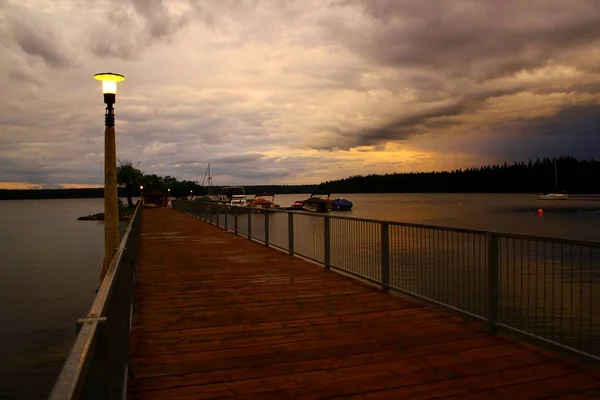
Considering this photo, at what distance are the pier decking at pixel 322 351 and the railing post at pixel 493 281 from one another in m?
0.18

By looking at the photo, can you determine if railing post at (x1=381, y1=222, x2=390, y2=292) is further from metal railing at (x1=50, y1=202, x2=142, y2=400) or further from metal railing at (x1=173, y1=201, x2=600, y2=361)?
metal railing at (x1=50, y1=202, x2=142, y2=400)

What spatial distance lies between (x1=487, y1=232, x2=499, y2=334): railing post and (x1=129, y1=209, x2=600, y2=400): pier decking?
0.18 m

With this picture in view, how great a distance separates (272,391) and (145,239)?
624 inches

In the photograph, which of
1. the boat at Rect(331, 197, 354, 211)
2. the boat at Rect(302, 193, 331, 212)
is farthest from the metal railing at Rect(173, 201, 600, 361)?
the boat at Rect(331, 197, 354, 211)

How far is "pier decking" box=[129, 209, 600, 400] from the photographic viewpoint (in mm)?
3875

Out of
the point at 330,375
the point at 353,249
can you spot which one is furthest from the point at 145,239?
the point at 330,375

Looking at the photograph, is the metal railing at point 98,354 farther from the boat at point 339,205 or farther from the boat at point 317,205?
the boat at point 339,205

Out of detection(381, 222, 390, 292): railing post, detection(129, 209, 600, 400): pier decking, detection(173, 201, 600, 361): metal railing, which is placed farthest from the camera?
detection(381, 222, 390, 292): railing post

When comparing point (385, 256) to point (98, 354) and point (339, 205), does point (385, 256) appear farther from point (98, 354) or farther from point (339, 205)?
point (339, 205)

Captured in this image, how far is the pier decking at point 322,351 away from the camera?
12.7 ft

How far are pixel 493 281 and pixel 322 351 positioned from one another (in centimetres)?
196

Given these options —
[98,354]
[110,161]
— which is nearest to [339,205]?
[110,161]


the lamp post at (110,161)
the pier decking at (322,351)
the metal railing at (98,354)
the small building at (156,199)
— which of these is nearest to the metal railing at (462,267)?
the pier decking at (322,351)

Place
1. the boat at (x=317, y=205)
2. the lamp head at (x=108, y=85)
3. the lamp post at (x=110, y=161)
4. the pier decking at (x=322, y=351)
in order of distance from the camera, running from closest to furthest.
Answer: the pier decking at (x=322, y=351) < the lamp post at (x=110, y=161) < the lamp head at (x=108, y=85) < the boat at (x=317, y=205)
